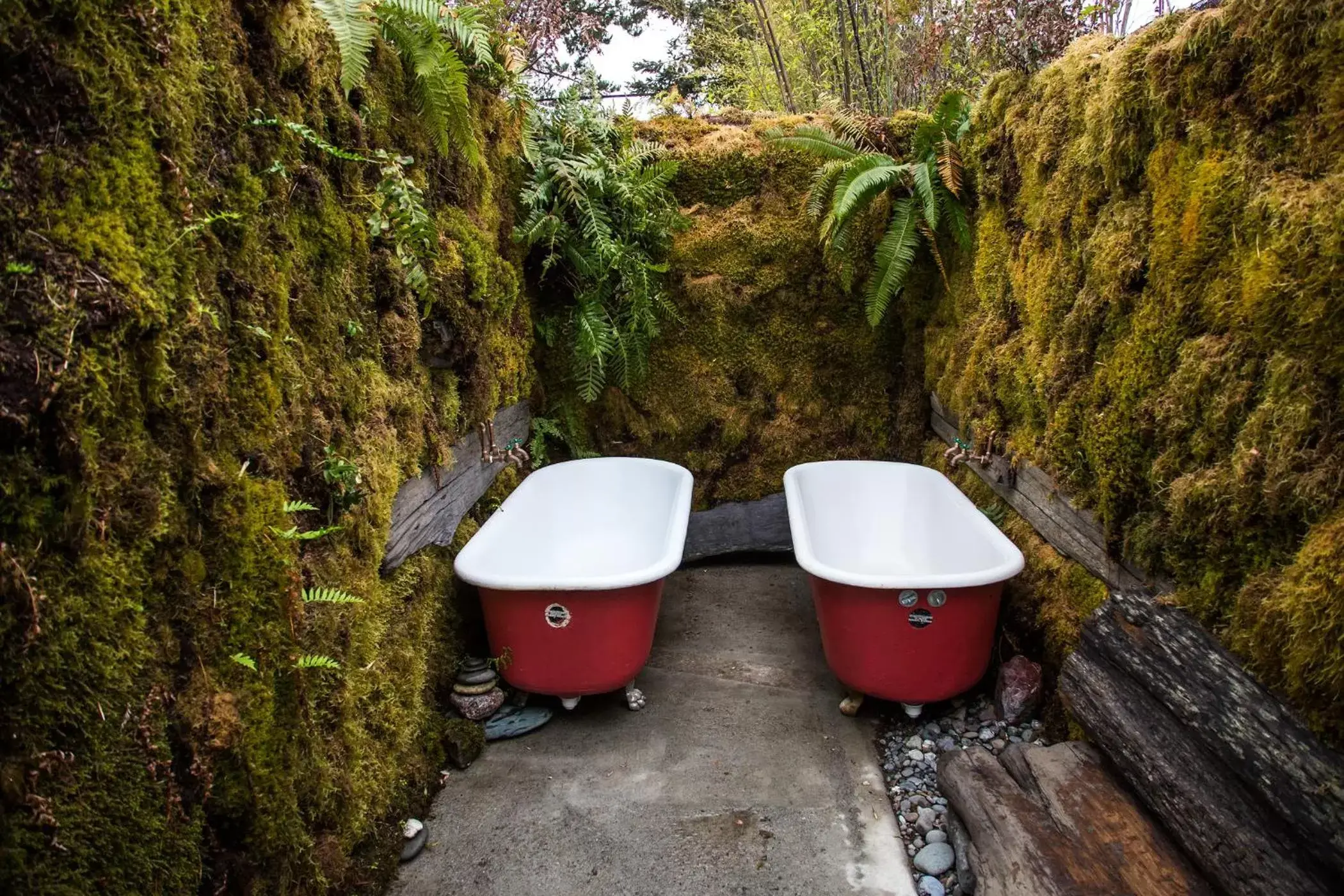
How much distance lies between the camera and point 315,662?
5.16 ft

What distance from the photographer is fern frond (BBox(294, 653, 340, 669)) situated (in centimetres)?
153

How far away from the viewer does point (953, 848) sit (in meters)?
1.97

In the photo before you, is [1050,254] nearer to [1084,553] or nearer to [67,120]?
[1084,553]

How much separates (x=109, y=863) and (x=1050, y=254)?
292 cm

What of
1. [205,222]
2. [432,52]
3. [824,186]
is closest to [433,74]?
[432,52]

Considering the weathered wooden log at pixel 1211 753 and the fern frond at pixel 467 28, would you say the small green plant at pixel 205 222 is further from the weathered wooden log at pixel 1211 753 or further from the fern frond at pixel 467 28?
the weathered wooden log at pixel 1211 753

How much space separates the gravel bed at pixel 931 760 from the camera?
1.95 m

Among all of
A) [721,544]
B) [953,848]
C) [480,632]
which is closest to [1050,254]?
[953,848]

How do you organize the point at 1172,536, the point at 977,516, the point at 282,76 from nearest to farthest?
the point at 282,76
the point at 1172,536
the point at 977,516

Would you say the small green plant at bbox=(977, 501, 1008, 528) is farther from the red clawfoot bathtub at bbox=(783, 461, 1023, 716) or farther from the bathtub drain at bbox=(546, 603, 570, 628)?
the bathtub drain at bbox=(546, 603, 570, 628)

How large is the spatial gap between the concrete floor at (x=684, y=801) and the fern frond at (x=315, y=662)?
0.70 meters

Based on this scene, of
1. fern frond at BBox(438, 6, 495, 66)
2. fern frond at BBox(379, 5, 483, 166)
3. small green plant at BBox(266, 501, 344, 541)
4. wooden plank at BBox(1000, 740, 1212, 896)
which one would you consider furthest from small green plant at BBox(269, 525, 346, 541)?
wooden plank at BBox(1000, 740, 1212, 896)

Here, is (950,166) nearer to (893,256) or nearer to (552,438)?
(893,256)

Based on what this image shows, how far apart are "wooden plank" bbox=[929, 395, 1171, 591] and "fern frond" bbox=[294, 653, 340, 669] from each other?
206cm
